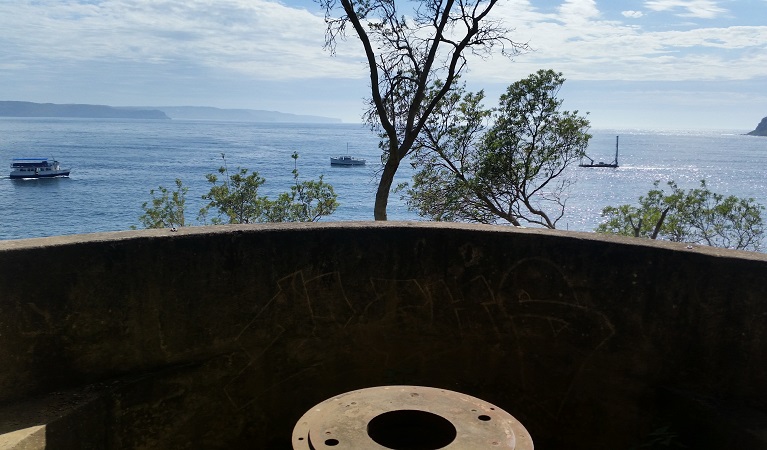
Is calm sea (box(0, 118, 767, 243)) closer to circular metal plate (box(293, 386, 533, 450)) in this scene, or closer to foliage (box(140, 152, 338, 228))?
foliage (box(140, 152, 338, 228))

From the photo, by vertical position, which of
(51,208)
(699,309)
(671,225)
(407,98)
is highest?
(407,98)

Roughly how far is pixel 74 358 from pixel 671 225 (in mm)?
15837

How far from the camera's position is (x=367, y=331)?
13.5 ft

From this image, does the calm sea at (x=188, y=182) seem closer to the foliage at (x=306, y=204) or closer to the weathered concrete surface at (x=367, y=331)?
the foliage at (x=306, y=204)

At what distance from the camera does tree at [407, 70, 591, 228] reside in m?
13.0

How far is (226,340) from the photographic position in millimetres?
3752

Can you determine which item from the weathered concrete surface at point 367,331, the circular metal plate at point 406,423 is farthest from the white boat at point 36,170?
the circular metal plate at point 406,423

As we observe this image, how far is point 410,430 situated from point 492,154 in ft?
34.6

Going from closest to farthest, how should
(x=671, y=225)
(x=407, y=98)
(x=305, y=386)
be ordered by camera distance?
(x=305, y=386) → (x=407, y=98) → (x=671, y=225)

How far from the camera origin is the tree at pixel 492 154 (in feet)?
42.7

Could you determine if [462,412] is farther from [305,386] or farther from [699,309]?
[699,309]

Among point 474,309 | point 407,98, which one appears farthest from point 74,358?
point 407,98

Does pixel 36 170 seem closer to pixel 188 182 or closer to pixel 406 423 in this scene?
pixel 188 182

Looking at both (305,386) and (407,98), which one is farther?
(407,98)
